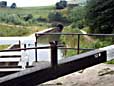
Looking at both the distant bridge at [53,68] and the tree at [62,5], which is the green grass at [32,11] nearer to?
the tree at [62,5]

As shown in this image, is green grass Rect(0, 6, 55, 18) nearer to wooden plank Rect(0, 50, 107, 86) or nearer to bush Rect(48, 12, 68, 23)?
bush Rect(48, 12, 68, 23)

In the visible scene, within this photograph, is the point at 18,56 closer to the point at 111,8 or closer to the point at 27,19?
the point at 111,8

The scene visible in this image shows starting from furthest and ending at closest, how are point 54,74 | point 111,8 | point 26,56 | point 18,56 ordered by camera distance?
point 111,8 → point 18,56 → point 26,56 → point 54,74

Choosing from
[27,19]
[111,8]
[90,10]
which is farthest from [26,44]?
[27,19]

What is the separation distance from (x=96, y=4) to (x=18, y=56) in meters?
10.2

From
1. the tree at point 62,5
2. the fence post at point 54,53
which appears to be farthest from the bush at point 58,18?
the fence post at point 54,53

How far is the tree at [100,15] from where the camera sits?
18312 mm

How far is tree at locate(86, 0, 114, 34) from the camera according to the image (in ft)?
60.1

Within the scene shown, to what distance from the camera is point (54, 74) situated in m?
4.99

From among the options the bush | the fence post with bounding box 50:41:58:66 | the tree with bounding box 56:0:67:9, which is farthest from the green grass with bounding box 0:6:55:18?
the fence post with bounding box 50:41:58:66

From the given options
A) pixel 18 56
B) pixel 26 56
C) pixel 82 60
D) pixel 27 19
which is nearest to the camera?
pixel 82 60

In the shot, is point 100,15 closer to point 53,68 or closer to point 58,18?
point 53,68

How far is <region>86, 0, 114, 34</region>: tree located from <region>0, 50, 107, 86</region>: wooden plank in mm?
12712

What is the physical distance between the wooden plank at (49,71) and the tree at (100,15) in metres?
12.7
